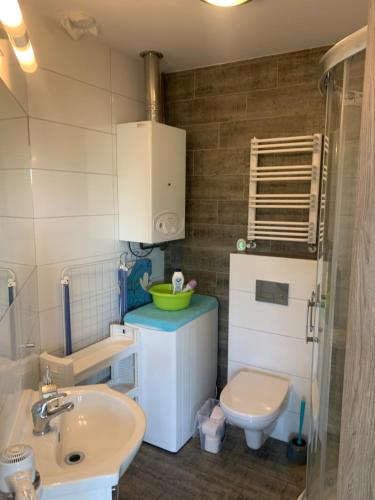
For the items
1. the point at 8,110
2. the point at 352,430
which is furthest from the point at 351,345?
the point at 8,110

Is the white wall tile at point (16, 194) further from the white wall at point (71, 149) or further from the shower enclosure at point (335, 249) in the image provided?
the shower enclosure at point (335, 249)

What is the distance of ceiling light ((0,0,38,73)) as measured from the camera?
126 cm

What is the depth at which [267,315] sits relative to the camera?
99.7 inches

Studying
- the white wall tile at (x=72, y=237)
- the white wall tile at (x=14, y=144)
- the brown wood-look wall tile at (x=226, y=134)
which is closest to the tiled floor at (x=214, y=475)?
the brown wood-look wall tile at (x=226, y=134)

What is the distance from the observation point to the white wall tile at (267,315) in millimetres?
2426

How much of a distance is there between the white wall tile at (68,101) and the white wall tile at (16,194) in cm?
38

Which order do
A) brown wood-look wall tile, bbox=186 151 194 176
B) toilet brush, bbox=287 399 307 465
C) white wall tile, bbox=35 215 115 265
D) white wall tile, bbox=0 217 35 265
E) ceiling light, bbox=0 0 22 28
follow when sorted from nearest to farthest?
ceiling light, bbox=0 0 22 28, white wall tile, bbox=0 217 35 265, white wall tile, bbox=35 215 115 265, toilet brush, bbox=287 399 307 465, brown wood-look wall tile, bbox=186 151 194 176

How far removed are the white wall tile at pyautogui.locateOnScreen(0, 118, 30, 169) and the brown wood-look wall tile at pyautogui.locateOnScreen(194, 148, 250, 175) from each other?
1307 millimetres

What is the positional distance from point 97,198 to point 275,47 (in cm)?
148

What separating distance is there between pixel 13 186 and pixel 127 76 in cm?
130

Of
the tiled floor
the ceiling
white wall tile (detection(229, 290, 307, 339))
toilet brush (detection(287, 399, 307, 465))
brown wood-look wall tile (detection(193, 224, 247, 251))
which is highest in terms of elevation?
the ceiling

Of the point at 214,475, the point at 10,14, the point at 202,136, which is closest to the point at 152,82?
the point at 202,136

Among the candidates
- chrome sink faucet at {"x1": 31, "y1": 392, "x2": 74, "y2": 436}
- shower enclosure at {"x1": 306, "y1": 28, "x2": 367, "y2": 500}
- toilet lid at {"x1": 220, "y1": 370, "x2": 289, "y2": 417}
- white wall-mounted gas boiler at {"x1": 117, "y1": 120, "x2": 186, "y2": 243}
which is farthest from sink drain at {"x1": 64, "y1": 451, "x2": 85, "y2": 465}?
white wall-mounted gas boiler at {"x1": 117, "y1": 120, "x2": 186, "y2": 243}

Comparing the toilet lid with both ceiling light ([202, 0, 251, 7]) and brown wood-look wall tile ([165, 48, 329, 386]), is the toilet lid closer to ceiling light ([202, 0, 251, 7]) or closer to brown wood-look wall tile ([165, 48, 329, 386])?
brown wood-look wall tile ([165, 48, 329, 386])
